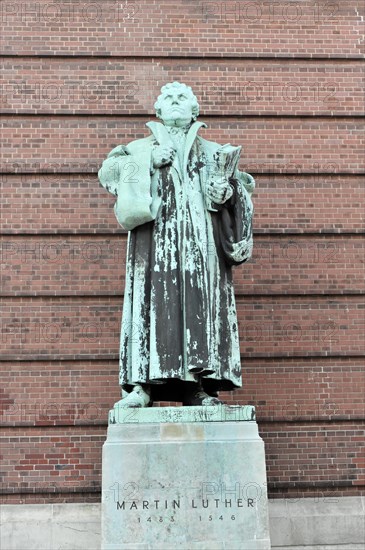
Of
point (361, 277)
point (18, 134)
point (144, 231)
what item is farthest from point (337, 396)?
point (18, 134)

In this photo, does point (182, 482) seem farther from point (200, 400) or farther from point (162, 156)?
point (162, 156)

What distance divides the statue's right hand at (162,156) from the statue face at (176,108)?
0.33 meters

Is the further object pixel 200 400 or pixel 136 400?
pixel 200 400

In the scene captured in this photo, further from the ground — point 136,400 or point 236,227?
point 236,227

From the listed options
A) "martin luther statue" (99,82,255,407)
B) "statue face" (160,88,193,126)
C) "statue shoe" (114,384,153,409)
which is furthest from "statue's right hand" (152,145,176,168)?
"statue shoe" (114,384,153,409)

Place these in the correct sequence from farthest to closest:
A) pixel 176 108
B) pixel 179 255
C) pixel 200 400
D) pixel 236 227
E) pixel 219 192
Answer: pixel 176 108
pixel 236 227
pixel 219 192
pixel 179 255
pixel 200 400

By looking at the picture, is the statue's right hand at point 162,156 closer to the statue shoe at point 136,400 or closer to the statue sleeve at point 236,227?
the statue sleeve at point 236,227

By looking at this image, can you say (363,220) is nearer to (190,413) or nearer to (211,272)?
(211,272)

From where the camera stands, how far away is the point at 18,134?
1123 centimetres

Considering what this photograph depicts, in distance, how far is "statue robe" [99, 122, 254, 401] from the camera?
310 inches

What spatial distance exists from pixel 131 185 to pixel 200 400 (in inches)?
70.1

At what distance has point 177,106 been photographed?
8523mm

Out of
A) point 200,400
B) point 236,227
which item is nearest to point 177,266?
point 236,227

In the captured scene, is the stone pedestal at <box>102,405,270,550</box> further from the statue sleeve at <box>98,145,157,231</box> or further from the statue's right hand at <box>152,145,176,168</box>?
the statue's right hand at <box>152,145,176,168</box>
